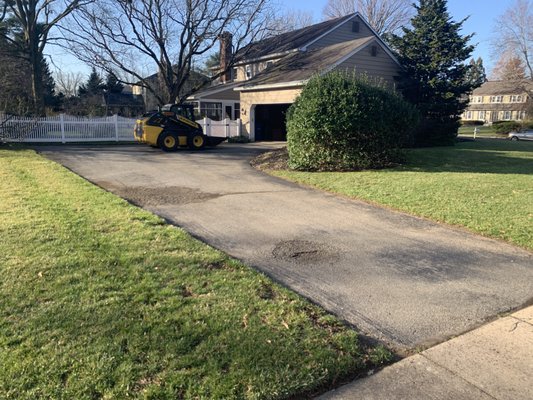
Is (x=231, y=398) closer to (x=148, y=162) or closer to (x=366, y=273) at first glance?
(x=366, y=273)

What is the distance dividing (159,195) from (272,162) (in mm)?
5954

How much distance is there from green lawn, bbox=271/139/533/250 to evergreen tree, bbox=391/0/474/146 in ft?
24.1

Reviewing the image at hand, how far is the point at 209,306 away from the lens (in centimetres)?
359

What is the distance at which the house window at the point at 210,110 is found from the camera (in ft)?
99.2

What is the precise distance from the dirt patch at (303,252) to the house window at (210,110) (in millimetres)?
25677

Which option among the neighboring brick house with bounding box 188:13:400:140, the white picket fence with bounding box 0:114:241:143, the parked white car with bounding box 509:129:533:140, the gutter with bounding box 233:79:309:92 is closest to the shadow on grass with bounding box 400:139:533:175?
the neighboring brick house with bounding box 188:13:400:140

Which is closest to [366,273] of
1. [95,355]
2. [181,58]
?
[95,355]

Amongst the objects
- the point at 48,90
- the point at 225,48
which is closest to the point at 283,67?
the point at 225,48

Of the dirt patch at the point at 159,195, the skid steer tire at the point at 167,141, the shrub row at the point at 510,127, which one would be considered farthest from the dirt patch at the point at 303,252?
the shrub row at the point at 510,127

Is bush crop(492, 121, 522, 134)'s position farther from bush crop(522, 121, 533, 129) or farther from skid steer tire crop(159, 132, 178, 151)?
skid steer tire crop(159, 132, 178, 151)

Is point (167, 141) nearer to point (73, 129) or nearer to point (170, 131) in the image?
point (170, 131)

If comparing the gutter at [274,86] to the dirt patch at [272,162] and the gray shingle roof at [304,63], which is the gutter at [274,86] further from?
the dirt patch at [272,162]

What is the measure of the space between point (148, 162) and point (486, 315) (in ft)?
41.8

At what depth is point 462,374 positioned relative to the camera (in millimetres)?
2797
